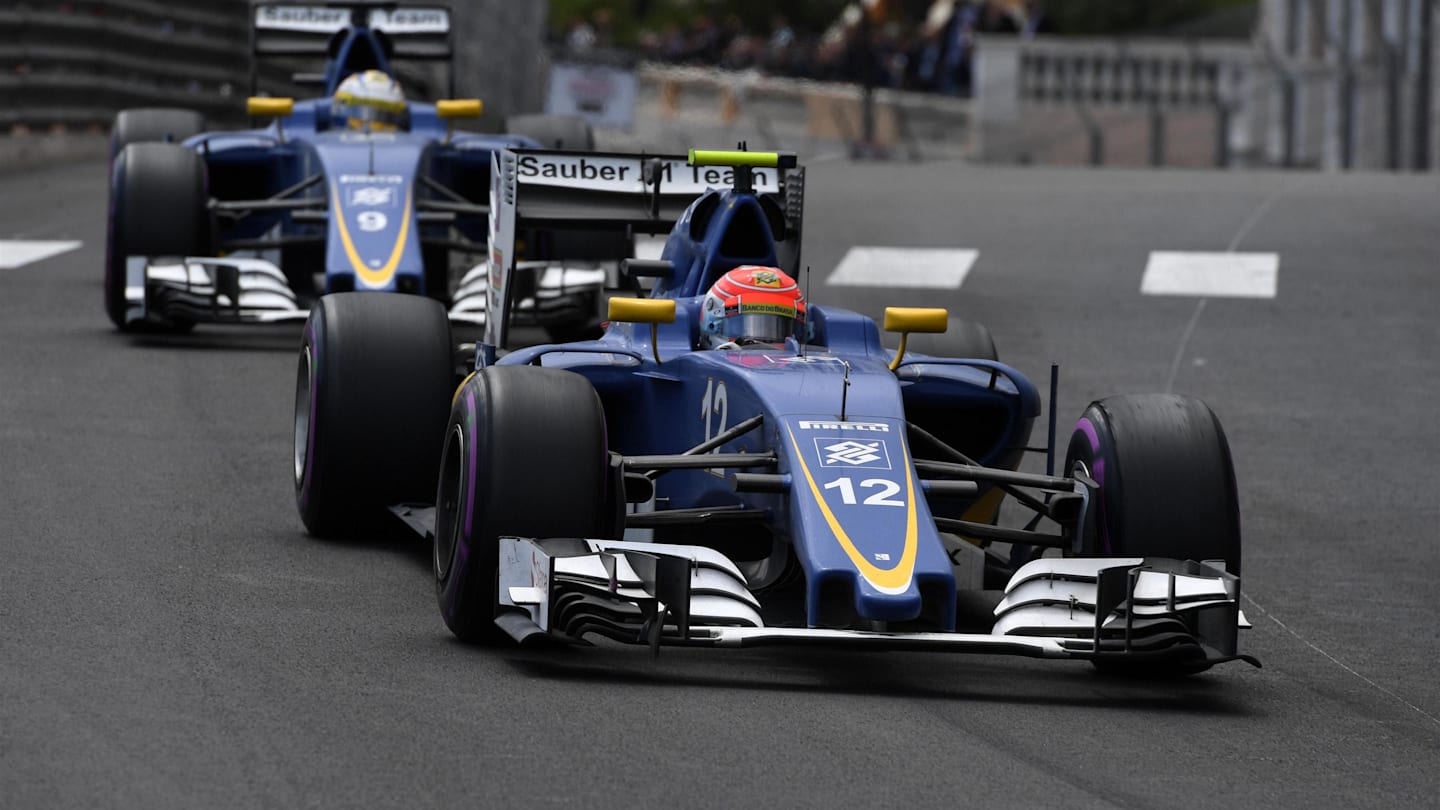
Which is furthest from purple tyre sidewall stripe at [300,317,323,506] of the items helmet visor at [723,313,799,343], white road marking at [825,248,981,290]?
white road marking at [825,248,981,290]

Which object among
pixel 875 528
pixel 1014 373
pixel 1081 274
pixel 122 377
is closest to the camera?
pixel 875 528

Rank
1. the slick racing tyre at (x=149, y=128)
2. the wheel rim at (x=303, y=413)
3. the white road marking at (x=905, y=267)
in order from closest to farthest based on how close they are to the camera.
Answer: the wheel rim at (x=303, y=413) → the slick racing tyre at (x=149, y=128) → the white road marking at (x=905, y=267)

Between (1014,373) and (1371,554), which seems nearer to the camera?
(1014,373)

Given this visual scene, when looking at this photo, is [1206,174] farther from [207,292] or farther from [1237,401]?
[207,292]

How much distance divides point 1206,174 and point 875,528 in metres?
19.6

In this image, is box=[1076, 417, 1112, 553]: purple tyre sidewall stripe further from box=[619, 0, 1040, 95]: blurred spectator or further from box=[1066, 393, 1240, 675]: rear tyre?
box=[619, 0, 1040, 95]: blurred spectator

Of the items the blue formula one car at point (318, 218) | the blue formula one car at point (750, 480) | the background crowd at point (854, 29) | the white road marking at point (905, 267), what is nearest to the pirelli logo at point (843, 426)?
the blue formula one car at point (750, 480)

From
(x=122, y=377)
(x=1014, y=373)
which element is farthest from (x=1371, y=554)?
(x=122, y=377)

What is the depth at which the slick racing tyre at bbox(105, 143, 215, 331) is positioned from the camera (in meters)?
15.0

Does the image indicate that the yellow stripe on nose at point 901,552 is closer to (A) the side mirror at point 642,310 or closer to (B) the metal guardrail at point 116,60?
(A) the side mirror at point 642,310

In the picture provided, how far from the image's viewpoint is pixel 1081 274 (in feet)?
62.8

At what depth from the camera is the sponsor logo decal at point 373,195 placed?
1472 centimetres

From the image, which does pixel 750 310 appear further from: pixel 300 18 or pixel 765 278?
pixel 300 18

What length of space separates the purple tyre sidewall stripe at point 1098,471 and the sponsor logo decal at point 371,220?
695 cm
